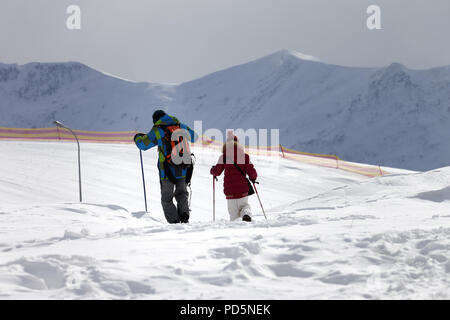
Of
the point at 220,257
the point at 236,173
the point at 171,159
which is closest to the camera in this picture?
the point at 220,257

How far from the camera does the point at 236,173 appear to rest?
27.6 ft

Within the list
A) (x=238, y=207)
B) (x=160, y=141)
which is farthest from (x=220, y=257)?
(x=160, y=141)

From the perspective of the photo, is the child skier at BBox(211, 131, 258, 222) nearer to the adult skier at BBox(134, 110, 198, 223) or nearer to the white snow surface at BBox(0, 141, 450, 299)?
the adult skier at BBox(134, 110, 198, 223)

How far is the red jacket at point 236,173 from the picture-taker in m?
8.33

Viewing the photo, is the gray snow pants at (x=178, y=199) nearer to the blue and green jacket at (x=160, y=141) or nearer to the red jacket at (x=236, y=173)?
the blue and green jacket at (x=160, y=141)

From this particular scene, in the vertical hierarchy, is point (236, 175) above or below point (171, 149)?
below

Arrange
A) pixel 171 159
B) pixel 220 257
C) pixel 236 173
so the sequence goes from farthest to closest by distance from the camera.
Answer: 1. pixel 236 173
2. pixel 171 159
3. pixel 220 257

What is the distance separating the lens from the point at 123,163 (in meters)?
20.4

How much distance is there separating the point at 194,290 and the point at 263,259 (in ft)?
3.34

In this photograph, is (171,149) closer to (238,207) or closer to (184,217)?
(184,217)

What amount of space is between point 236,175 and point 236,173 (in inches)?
1.3

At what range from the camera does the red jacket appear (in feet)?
27.3

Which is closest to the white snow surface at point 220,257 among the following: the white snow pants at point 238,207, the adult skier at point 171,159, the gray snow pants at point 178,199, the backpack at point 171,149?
the gray snow pants at point 178,199

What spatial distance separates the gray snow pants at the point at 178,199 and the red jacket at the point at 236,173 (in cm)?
65
